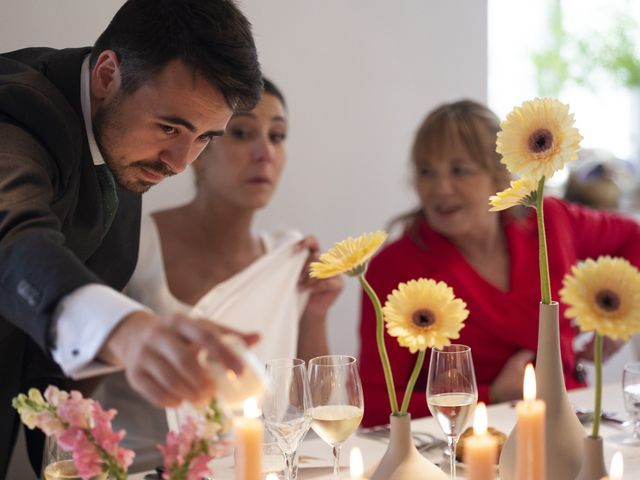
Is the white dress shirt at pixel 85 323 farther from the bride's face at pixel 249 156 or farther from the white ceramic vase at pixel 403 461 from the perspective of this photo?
the bride's face at pixel 249 156

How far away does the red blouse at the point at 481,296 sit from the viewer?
7.09ft

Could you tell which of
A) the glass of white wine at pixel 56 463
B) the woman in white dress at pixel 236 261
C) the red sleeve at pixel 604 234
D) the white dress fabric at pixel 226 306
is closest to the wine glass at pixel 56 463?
the glass of white wine at pixel 56 463

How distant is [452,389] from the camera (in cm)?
117

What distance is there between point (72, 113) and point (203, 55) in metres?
0.22

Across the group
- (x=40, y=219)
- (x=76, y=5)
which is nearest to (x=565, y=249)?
(x=76, y=5)

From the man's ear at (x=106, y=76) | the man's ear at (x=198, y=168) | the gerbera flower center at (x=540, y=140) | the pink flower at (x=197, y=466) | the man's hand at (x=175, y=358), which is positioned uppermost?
the man's ear at (x=198, y=168)

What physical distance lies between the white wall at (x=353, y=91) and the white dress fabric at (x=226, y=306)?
28 cm

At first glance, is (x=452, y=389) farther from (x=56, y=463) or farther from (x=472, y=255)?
(x=472, y=255)

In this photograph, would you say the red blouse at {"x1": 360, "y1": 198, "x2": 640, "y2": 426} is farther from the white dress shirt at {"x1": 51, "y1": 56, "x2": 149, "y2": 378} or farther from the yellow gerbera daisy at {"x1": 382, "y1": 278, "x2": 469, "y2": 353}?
the white dress shirt at {"x1": 51, "y1": 56, "x2": 149, "y2": 378}

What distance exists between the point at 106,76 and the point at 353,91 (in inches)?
56.0

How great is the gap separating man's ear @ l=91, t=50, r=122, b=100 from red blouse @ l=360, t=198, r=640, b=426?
108 cm

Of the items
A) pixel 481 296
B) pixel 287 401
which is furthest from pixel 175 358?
pixel 481 296

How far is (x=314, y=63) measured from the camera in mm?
2514

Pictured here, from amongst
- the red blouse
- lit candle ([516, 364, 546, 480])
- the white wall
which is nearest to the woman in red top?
the red blouse
